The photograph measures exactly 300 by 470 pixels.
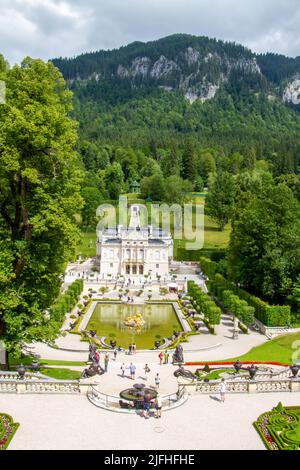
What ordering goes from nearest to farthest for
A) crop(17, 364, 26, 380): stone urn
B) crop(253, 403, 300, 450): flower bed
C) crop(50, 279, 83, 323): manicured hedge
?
crop(253, 403, 300, 450): flower bed, crop(17, 364, 26, 380): stone urn, crop(50, 279, 83, 323): manicured hedge

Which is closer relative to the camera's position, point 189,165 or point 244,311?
point 244,311

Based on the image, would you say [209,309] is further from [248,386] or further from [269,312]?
[248,386]

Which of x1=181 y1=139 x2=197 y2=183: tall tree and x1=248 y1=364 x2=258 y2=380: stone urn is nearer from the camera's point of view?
x1=248 y1=364 x2=258 y2=380: stone urn

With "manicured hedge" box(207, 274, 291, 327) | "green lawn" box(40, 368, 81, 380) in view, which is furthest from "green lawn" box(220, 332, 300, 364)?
"green lawn" box(40, 368, 81, 380)
